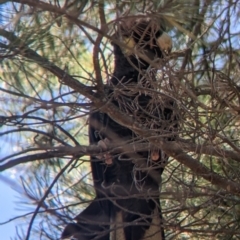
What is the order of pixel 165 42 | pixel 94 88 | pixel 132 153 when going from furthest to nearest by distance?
pixel 165 42 → pixel 132 153 → pixel 94 88

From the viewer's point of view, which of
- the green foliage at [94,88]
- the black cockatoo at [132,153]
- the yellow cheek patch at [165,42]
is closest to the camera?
the green foliage at [94,88]

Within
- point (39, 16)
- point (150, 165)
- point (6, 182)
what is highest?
point (39, 16)

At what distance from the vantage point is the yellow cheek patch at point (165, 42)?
2532 millimetres

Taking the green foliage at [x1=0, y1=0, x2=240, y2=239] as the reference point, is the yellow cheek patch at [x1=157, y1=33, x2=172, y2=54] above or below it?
above

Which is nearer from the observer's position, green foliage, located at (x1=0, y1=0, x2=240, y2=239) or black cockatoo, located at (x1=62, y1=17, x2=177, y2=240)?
green foliage, located at (x1=0, y1=0, x2=240, y2=239)

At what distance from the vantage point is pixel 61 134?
9.07 feet

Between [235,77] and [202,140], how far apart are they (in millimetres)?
251

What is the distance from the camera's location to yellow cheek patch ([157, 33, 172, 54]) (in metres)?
2.53

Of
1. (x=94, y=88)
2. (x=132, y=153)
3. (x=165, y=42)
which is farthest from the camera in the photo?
(x=165, y=42)

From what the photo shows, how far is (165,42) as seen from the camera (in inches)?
102

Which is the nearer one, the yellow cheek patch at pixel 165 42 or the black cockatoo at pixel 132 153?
the black cockatoo at pixel 132 153

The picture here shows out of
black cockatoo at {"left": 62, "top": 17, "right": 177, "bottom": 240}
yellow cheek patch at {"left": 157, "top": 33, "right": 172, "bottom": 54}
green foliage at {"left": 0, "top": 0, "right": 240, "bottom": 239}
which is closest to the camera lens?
green foliage at {"left": 0, "top": 0, "right": 240, "bottom": 239}

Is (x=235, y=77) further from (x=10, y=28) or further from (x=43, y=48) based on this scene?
(x=10, y=28)

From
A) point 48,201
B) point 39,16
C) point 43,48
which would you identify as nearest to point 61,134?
point 48,201
